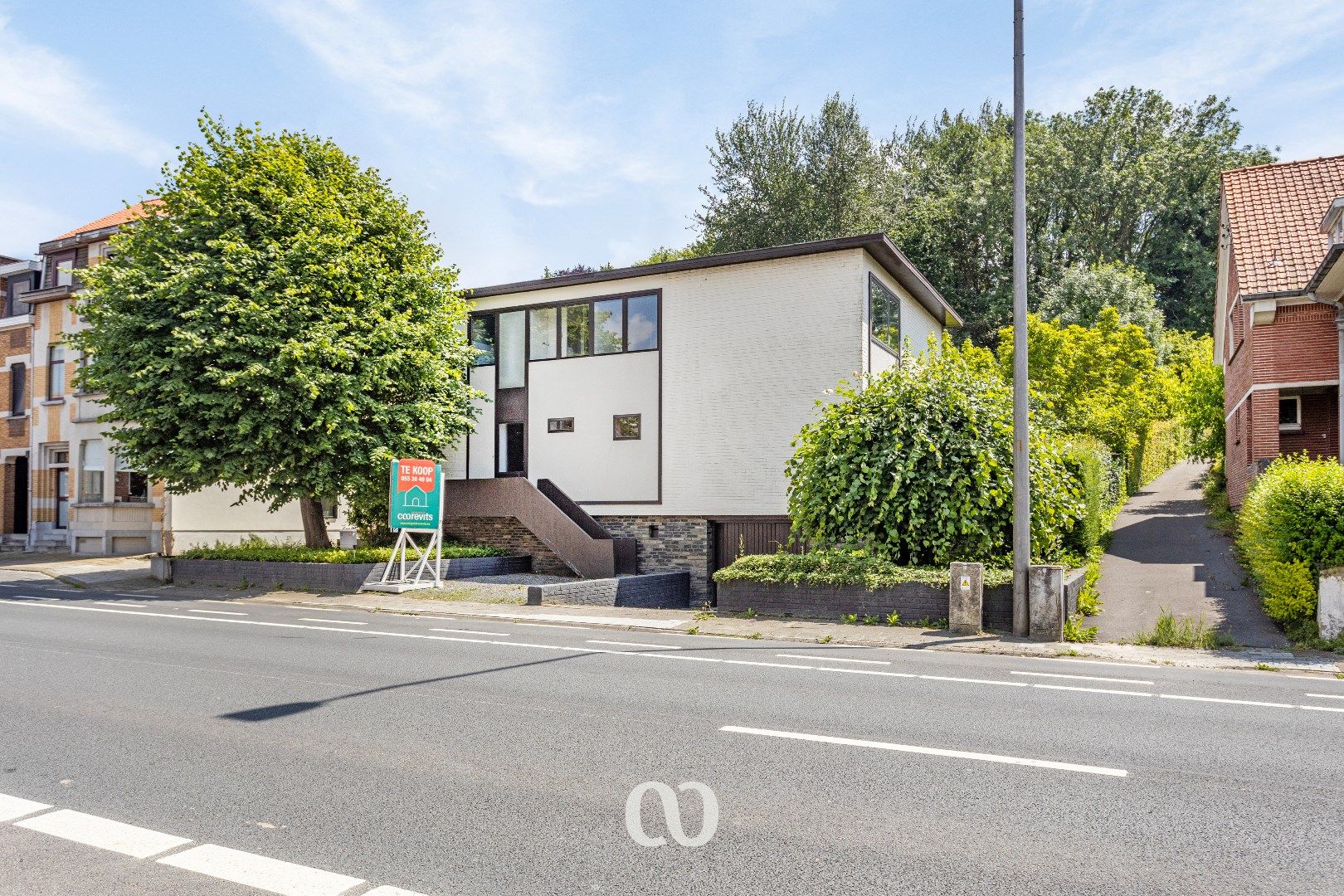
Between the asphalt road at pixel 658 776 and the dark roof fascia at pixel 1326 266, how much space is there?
383 inches

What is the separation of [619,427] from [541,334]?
12.0ft

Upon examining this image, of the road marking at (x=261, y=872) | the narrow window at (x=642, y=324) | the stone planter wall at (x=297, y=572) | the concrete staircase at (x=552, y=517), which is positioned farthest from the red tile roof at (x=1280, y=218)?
the road marking at (x=261, y=872)

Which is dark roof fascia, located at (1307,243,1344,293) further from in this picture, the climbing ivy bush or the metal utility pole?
the metal utility pole

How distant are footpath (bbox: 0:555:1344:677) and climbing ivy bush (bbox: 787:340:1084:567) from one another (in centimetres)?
195

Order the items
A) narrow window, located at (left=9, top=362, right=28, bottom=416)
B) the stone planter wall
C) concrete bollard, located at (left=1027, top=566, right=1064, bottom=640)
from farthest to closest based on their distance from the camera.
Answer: narrow window, located at (left=9, top=362, right=28, bottom=416)
the stone planter wall
concrete bollard, located at (left=1027, top=566, right=1064, bottom=640)

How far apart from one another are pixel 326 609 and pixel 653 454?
920cm

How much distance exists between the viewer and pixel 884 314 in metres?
23.5

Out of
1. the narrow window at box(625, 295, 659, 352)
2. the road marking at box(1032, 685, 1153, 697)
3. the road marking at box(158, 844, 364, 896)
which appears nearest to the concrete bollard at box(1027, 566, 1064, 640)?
the road marking at box(1032, 685, 1153, 697)

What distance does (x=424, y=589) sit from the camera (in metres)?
20.0

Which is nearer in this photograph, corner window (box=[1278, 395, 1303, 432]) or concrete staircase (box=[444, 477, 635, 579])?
corner window (box=[1278, 395, 1303, 432])

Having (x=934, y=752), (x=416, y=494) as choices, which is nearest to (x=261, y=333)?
(x=416, y=494)

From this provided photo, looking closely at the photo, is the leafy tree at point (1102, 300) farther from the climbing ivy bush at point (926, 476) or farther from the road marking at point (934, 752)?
the road marking at point (934, 752)

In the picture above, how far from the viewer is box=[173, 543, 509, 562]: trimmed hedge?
2138 centimetres

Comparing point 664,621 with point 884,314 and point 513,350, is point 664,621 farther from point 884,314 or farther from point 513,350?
point 513,350
